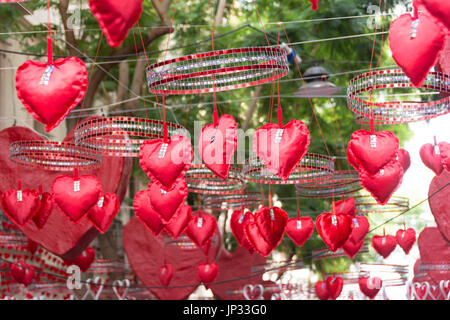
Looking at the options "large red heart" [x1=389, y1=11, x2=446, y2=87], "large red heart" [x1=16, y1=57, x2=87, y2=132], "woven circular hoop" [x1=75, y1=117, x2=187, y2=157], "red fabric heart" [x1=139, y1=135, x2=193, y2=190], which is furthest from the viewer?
"woven circular hoop" [x1=75, y1=117, x2=187, y2=157]

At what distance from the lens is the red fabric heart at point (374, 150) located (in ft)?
14.5

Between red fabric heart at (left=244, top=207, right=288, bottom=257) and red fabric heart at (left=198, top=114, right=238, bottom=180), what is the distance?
176 centimetres

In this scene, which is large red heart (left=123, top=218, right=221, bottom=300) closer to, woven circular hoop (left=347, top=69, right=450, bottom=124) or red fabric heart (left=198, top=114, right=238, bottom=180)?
woven circular hoop (left=347, top=69, right=450, bottom=124)

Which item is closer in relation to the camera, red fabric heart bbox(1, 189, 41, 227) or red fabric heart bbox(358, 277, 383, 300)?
red fabric heart bbox(1, 189, 41, 227)

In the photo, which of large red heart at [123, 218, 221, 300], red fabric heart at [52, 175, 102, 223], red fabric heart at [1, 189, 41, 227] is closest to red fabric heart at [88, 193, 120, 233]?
red fabric heart at [1, 189, 41, 227]

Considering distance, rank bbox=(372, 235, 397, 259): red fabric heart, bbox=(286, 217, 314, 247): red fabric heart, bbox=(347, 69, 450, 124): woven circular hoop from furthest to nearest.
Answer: bbox=(372, 235, 397, 259): red fabric heart < bbox=(286, 217, 314, 247): red fabric heart < bbox=(347, 69, 450, 124): woven circular hoop

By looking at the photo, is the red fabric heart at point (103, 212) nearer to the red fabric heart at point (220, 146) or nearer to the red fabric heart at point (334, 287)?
the red fabric heart at point (220, 146)

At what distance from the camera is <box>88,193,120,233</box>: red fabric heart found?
6230mm

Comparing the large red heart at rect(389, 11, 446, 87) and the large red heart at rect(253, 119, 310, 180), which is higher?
the large red heart at rect(389, 11, 446, 87)

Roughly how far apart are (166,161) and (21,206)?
254cm

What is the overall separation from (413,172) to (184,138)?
7.89 meters

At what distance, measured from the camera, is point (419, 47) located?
9.53 ft

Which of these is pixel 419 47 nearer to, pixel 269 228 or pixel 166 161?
pixel 166 161

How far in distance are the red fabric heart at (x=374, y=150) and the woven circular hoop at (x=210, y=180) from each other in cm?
218
